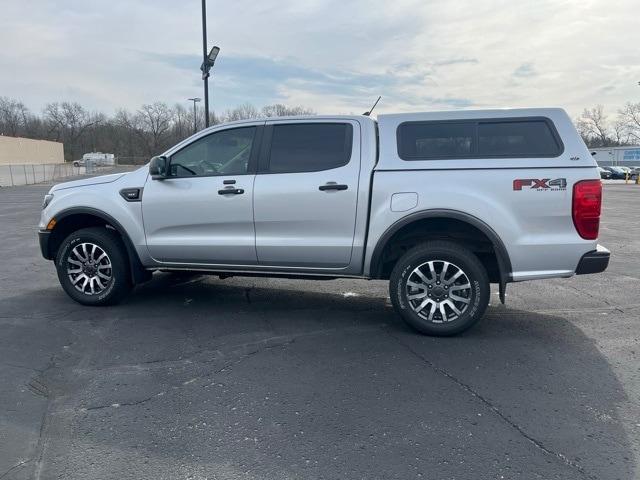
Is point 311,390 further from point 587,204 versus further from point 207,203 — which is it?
point 587,204

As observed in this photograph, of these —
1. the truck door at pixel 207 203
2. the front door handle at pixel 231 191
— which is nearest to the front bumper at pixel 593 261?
the truck door at pixel 207 203

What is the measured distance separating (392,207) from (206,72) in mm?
10955

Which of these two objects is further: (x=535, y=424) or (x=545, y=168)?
(x=545, y=168)

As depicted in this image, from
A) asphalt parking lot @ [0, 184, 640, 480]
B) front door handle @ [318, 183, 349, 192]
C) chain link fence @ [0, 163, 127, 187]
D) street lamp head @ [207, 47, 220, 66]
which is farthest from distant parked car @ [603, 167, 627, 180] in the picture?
front door handle @ [318, 183, 349, 192]

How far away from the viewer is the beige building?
2003 inches

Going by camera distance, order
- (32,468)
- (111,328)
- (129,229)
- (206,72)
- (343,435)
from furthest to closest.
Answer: (206,72), (129,229), (111,328), (343,435), (32,468)

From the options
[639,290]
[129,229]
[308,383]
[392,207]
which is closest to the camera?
[308,383]

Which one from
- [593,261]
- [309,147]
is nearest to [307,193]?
[309,147]

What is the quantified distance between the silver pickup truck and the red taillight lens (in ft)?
0.03

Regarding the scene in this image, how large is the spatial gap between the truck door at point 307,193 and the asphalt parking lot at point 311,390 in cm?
75

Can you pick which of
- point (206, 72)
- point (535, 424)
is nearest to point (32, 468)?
point (535, 424)

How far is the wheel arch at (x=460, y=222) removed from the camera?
4.52m

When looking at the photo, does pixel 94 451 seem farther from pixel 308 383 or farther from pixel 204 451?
pixel 308 383

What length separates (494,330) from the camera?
498cm
